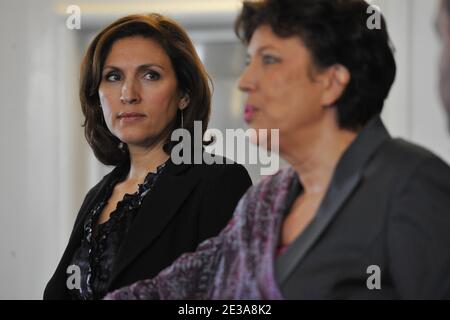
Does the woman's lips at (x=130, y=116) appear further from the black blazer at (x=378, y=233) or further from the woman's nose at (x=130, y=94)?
the black blazer at (x=378, y=233)

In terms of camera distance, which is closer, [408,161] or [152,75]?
[408,161]

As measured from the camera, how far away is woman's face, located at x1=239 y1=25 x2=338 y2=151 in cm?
95

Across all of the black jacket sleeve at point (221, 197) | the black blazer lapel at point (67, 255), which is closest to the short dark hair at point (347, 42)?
the black jacket sleeve at point (221, 197)

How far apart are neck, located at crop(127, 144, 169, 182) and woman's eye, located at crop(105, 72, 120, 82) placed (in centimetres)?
14

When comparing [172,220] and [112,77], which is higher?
[112,77]

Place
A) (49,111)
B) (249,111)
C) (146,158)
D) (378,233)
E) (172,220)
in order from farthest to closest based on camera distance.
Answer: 1. (49,111)
2. (146,158)
3. (172,220)
4. (249,111)
5. (378,233)

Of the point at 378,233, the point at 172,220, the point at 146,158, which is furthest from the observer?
the point at 146,158

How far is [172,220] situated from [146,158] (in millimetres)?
167

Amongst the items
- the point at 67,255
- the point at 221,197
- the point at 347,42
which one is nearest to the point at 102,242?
the point at 67,255

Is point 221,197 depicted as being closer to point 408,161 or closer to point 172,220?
point 172,220

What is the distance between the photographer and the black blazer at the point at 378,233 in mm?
880

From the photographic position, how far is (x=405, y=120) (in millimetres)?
1372

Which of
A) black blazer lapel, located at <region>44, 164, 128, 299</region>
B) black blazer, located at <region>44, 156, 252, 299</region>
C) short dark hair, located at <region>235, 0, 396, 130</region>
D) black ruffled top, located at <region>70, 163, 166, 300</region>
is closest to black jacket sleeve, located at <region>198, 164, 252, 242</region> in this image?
black blazer, located at <region>44, 156, 252, 299</region>

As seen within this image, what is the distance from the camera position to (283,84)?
96 cm
